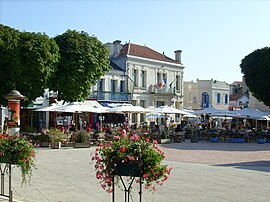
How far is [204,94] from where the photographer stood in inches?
2130

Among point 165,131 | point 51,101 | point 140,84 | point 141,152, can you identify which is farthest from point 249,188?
point 140,84

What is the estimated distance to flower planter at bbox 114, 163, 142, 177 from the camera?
5.90m

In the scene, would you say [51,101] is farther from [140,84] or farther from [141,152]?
[141,152]

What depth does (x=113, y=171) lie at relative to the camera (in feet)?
19.9

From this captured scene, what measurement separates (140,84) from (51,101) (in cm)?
1272

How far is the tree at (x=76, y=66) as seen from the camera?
26.6 metres

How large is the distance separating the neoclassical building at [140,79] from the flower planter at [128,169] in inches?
1310

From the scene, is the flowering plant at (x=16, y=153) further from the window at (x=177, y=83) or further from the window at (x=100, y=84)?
the window at (x=177, y=83)

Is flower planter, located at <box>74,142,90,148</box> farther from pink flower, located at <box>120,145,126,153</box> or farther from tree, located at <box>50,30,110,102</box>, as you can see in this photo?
pink flower, located at <box>120,145,126,153</box>

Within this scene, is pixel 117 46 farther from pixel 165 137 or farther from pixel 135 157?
pixel 135 157

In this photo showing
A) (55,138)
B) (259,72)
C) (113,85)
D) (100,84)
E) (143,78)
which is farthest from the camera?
(143,78)

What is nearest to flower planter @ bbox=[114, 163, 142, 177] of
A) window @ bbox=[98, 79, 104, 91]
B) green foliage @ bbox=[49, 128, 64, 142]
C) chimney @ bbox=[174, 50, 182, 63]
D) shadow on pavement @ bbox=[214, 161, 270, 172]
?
shadow on pavement @ bbox=[214, 161, 270, 172]

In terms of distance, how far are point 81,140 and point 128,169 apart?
15.7 meters

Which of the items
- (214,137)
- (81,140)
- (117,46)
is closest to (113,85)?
(117,46)
